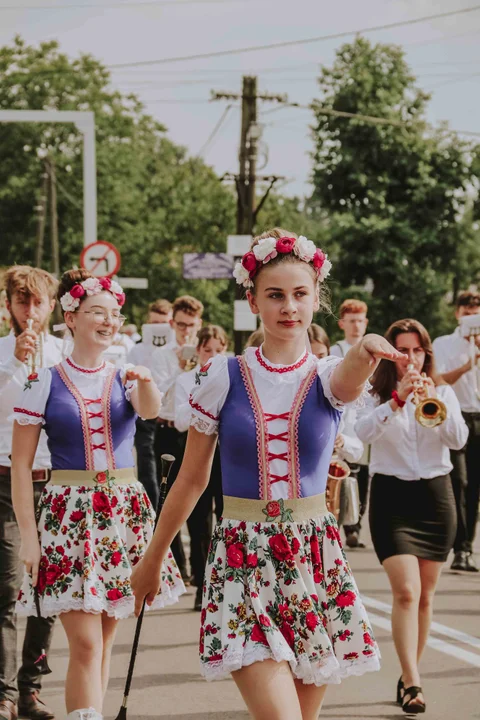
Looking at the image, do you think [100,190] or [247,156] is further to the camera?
[100,190]

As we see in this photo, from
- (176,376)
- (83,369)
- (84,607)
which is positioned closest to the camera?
(84,607)

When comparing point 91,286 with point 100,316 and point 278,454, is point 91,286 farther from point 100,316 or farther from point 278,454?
point 278,454

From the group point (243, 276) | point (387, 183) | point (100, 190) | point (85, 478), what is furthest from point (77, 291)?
point (100, 190)

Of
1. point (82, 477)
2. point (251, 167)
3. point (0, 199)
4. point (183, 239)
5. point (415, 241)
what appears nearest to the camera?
point (82, 477)

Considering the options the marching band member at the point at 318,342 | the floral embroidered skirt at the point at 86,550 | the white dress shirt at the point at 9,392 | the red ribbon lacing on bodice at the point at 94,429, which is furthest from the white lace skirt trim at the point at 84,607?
the marching band member at the point at 318,342

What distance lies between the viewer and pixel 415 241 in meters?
42.9

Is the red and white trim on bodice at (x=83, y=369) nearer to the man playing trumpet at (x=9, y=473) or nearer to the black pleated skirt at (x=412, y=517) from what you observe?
the man playing trumpet at (x=9, y=473)

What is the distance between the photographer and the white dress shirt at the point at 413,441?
272 inches

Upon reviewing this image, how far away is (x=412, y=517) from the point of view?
6.84m

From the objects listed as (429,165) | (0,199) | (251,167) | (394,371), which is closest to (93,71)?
(0,199)

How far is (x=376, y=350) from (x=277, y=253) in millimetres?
660

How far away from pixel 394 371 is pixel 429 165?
37.4 meters

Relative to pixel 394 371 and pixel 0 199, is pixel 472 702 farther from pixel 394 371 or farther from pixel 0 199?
pixel 0 199

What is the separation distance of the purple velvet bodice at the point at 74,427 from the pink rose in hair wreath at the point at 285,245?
1.64m
